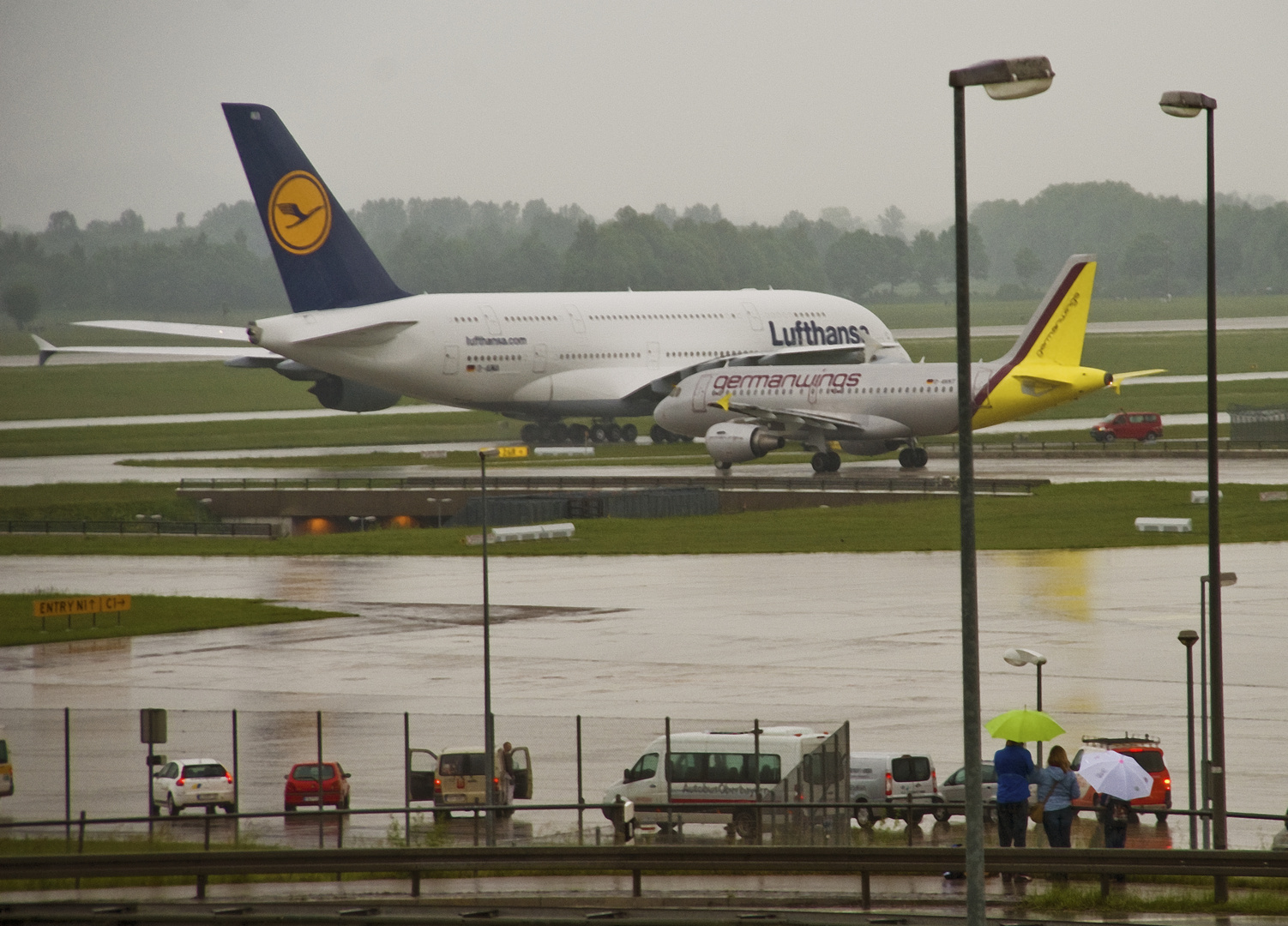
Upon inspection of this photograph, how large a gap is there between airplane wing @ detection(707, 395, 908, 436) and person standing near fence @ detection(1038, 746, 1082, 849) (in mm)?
53256

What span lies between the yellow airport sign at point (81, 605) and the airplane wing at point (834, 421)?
3522 centimetres

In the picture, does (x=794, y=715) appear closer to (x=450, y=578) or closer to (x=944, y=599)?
(x=944, y=599)

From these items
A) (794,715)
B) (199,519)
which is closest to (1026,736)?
(794,715)

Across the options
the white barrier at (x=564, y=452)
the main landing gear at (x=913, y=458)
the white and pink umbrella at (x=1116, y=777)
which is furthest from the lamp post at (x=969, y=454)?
the white barrier at (x=564, y=452)

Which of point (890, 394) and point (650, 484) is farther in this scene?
point (890, 394)

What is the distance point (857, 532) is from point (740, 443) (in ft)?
61.4

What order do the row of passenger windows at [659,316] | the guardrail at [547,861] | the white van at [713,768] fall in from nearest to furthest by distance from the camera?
the guardrail at [547,861]
the white van at [713,768]
the row of passenger windows at [659,316]

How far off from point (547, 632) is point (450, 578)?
434 inches

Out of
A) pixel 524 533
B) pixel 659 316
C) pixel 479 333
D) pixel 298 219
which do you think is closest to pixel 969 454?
pixel 524 533

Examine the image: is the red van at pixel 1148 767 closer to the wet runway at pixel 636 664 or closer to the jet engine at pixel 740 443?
the wet runway at pixel 636 664

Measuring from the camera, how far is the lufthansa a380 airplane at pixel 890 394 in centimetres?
7044

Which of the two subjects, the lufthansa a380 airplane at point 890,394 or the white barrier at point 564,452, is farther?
the white barrier at point 564,452

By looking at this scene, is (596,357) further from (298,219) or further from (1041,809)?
(1041,809)

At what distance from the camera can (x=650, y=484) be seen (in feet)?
233
